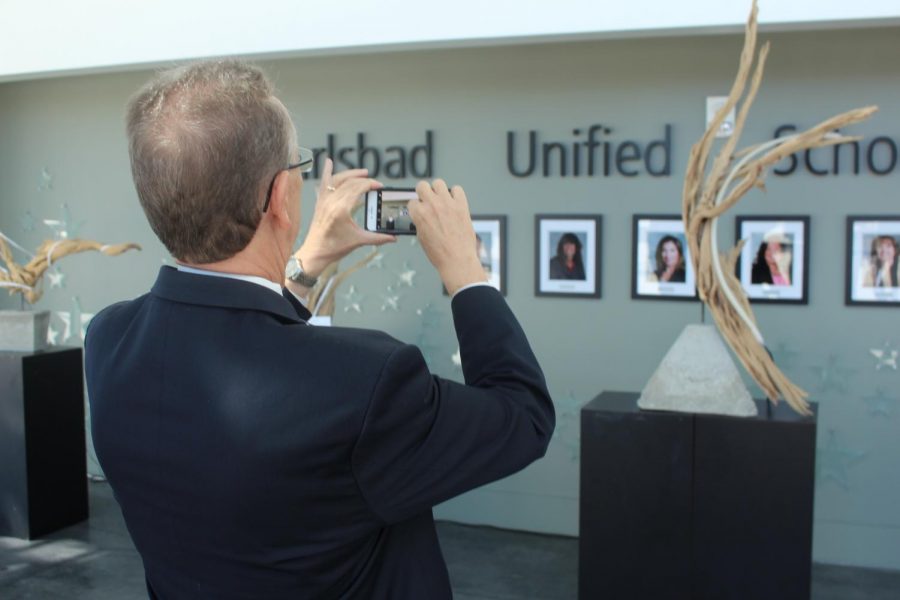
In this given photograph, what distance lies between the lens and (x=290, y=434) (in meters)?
0.91

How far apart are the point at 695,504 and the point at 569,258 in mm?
1629

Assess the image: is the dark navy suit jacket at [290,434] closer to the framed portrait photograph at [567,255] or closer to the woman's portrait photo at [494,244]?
the framed portrait photograph at [567,255]

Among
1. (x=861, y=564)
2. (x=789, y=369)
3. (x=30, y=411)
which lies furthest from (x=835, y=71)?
(x=30, y=411)

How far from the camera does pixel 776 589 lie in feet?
9.53

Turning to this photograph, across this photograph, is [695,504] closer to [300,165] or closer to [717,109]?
[717,109]

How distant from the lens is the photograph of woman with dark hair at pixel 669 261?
162 inches

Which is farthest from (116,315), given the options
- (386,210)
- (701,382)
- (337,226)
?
(701,382)

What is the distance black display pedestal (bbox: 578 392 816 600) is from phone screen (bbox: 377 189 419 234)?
1.85m

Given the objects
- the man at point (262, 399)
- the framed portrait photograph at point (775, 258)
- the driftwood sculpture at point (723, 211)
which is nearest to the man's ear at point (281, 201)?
the man at point (262, 399)

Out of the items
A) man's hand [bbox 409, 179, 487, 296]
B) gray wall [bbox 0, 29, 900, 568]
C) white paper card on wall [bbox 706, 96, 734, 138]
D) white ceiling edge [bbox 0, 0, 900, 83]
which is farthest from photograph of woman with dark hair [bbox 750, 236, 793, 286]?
man's hand [bbox 409, 179, 487, 296]

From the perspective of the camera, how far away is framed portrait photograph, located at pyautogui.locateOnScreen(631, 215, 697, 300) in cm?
411

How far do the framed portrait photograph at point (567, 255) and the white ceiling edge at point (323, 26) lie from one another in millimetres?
875

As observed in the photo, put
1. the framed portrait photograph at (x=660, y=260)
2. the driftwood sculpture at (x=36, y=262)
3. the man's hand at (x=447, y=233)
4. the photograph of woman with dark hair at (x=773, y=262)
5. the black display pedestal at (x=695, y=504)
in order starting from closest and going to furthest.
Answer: the man's hand at (x=447, y=233)
the black display pedestal at (x=695, y=504)
the photograph of woman with dark hair at (x=773, y=262)
the framed portrait photograph at (x=660, y=260)
the driftwood sculpture at (x=36, y=262)

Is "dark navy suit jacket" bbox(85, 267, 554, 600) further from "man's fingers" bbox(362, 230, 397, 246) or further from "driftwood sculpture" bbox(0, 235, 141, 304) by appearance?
"driftwood sculpture" bbox(0, 235, 141, 304)
